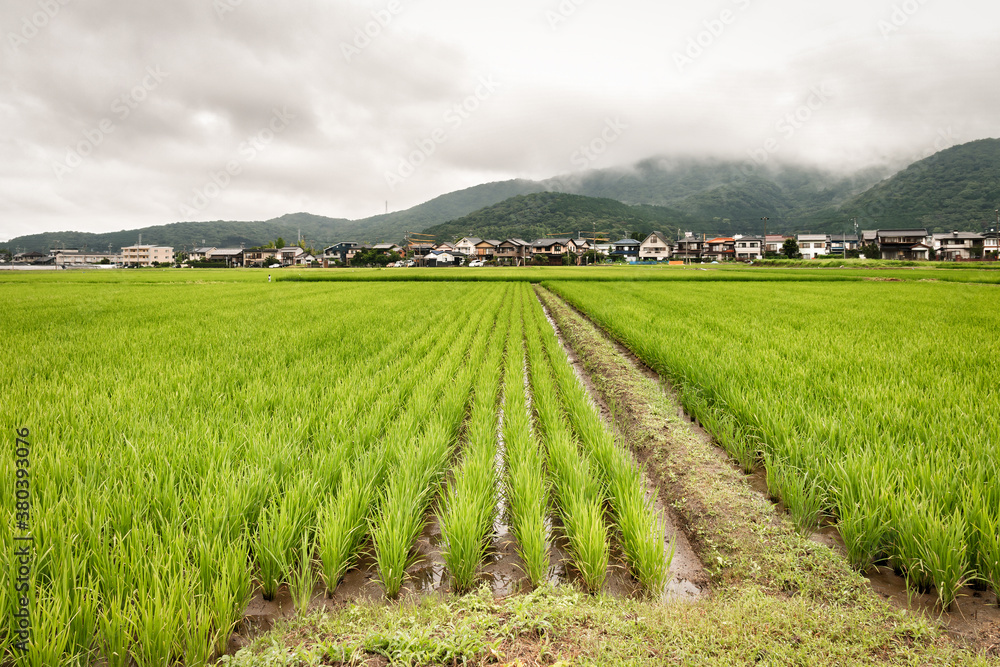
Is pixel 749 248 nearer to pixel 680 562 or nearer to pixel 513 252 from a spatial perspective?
pixel 513 252

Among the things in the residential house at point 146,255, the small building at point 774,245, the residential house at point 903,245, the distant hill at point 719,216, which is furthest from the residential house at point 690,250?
the residential house at point 146,255

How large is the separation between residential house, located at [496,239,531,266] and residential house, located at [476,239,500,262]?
2.40 meters

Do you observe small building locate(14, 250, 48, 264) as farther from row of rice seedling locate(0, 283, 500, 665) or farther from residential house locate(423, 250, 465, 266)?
row of rice seedling locate(0, 283, 500, 665)

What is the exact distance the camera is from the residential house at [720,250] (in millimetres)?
82500

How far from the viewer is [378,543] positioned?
7.11 feet

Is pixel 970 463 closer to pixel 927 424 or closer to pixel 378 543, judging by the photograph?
pixel 927 424

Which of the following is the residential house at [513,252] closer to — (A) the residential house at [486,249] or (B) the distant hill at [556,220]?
(A) the residential house at [486,249]

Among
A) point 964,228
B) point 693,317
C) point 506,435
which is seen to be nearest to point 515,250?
point 693,317

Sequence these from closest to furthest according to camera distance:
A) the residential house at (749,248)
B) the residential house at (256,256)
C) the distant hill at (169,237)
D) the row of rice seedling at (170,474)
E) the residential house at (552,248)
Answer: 1. the row of rice seedling at (170,474)
2. the residential house at (749,248)
3. the residential house at (552,248)
4. the residential house at (256,256)
5. the distant hill at (169,237)

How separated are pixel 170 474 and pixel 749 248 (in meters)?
93.0

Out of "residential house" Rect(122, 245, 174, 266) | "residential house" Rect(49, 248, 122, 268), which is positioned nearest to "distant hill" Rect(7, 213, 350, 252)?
"residential house" Rect(49, 248, 122, 268)

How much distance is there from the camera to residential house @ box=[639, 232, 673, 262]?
8225 centimetres

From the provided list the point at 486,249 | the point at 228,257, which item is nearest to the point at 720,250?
the point at 486,249

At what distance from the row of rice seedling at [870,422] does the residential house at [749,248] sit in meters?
82.0
